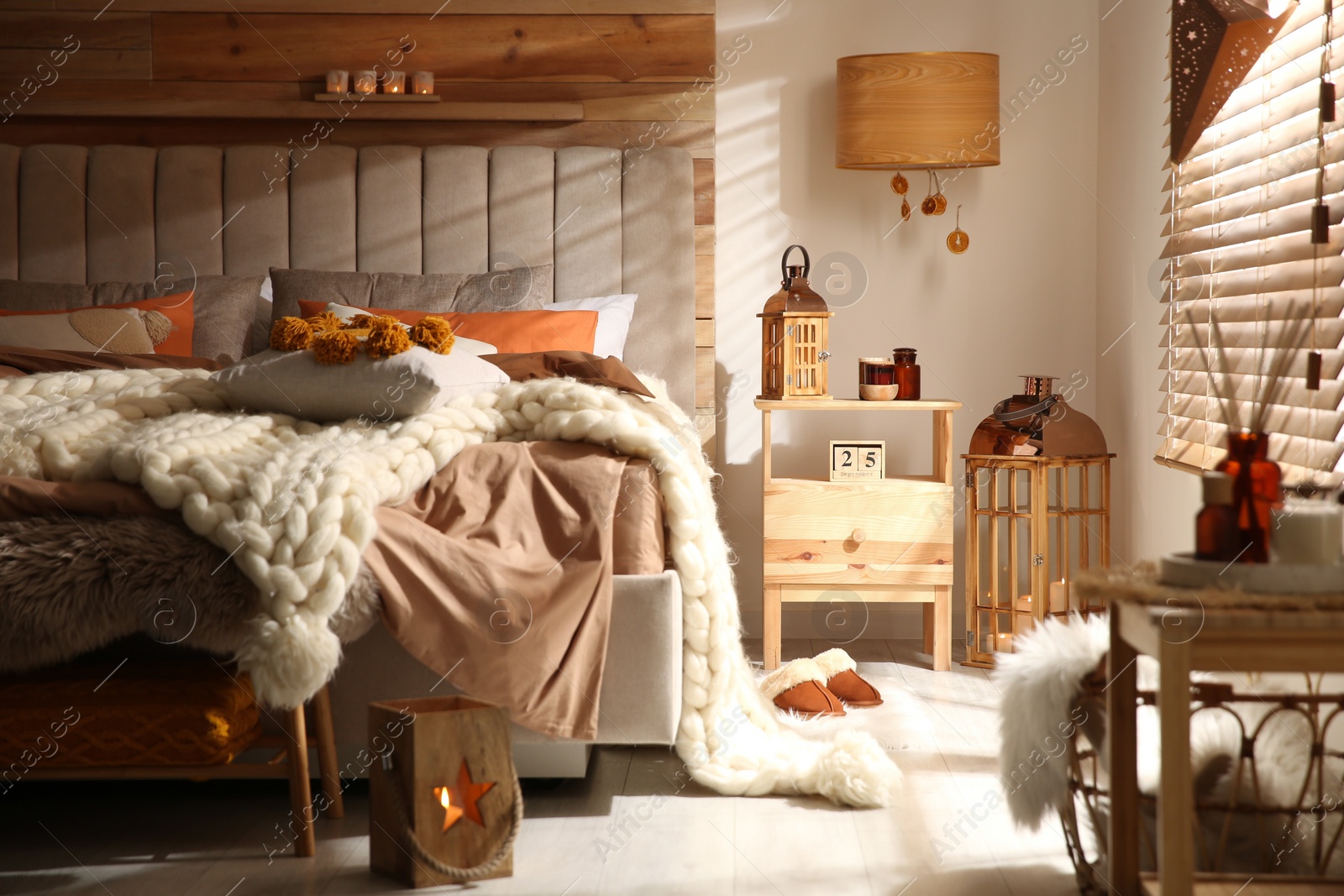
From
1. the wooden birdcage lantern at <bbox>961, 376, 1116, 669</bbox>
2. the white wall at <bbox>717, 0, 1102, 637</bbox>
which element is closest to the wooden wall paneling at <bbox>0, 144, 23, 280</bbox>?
the white wall at <bbox>717, 0, 1102, 637</bbox>

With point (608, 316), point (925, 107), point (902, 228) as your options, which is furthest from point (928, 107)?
point (608, 316)

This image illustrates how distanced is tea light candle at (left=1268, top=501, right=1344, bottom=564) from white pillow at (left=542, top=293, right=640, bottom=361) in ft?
6.85

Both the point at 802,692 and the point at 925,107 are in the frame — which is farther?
the point at 925,107

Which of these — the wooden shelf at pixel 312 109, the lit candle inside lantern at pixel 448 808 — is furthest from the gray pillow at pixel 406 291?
the lit candle inside lantern at pixel 448 808

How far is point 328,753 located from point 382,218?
1.98 metres

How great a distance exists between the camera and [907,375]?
3160 mm

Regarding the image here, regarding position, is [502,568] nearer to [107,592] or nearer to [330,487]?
[330,487]

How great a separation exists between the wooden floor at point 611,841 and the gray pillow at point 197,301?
138 cm

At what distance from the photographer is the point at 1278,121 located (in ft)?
6.81

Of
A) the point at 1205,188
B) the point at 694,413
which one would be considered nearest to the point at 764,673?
the point at 694,413

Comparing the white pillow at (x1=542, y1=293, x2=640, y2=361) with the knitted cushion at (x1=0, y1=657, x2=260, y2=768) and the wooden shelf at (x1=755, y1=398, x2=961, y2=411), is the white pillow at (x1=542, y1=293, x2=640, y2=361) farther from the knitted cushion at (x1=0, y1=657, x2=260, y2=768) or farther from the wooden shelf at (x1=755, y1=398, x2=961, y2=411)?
the knitted cushion at (x1=0, y1=657, x2=260, y2=768)

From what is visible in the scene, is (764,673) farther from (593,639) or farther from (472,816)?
(472,816)

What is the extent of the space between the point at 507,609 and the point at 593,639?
16 cm

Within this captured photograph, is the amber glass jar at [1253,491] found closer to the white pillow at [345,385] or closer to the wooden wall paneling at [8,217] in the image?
the white pillow at [345,385]
